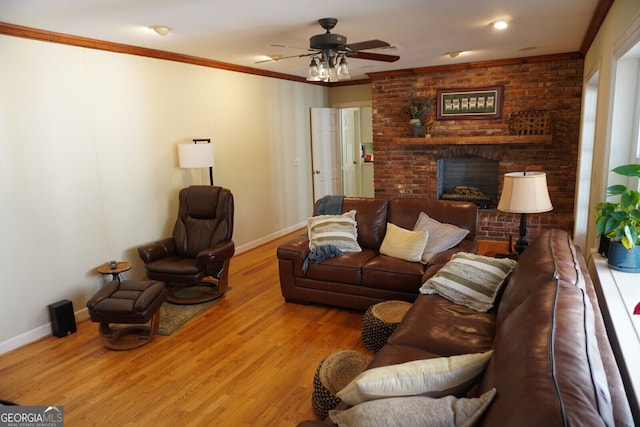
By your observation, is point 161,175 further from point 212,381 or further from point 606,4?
point 606,4

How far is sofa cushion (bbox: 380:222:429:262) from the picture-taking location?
3.54 m

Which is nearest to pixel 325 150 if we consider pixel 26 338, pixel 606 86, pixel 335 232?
pixel 335 232

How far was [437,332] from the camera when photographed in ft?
7.55

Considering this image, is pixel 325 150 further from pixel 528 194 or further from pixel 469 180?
pixel 528 194

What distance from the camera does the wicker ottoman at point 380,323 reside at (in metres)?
2.83

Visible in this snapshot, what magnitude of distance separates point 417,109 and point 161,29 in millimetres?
3937

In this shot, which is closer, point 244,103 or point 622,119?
point 622,119

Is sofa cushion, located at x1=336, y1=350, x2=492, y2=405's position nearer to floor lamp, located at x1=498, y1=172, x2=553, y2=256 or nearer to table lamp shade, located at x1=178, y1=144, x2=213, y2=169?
floor lamp, located at x1=498, y1=172, x2=553, y2=256

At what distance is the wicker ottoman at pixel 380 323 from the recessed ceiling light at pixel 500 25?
253 cm

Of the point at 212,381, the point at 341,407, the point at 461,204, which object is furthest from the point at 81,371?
the point at 461,204

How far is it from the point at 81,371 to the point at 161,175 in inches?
85.7

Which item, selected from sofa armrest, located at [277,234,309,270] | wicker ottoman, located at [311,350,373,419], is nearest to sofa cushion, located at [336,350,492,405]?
wicker ottoman, located at [311,350,373,419]

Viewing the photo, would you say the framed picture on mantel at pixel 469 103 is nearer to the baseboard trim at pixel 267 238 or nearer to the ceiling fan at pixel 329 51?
the baseboard trim at pixel 267 238

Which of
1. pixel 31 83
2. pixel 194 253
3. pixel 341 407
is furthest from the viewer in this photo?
pixel 194 253
